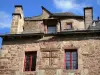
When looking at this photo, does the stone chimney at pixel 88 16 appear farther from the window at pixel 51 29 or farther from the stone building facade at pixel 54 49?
the window at pixel 51 29

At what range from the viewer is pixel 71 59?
14.5m

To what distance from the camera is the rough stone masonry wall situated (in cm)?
1407

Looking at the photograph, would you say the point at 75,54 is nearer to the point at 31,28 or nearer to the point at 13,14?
the point at 31,28

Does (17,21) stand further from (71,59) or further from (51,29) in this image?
(71,59)

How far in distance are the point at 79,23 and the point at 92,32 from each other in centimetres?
163

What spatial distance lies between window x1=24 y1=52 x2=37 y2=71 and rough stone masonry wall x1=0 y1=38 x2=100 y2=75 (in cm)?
24

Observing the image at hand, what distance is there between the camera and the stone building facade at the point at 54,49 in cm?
1423

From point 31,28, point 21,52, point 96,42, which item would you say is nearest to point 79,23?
point 96,42

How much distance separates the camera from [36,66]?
14.5 meters

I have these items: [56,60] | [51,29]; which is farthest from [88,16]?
[56,60]

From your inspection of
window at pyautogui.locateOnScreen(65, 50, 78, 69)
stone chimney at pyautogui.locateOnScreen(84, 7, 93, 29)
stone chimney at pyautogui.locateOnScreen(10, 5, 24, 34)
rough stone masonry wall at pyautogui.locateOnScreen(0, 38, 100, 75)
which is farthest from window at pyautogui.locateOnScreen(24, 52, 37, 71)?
stone chimney at pyautogui.locateOnScreen(84, 7, 93, 29)

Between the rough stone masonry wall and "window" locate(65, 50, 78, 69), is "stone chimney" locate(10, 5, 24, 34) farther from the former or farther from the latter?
"window" locate(65, 50, 78, 69)

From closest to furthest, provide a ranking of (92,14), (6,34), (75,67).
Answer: (75,67), (6,34), (92,14)

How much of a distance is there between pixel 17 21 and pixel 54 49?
3222 mm
